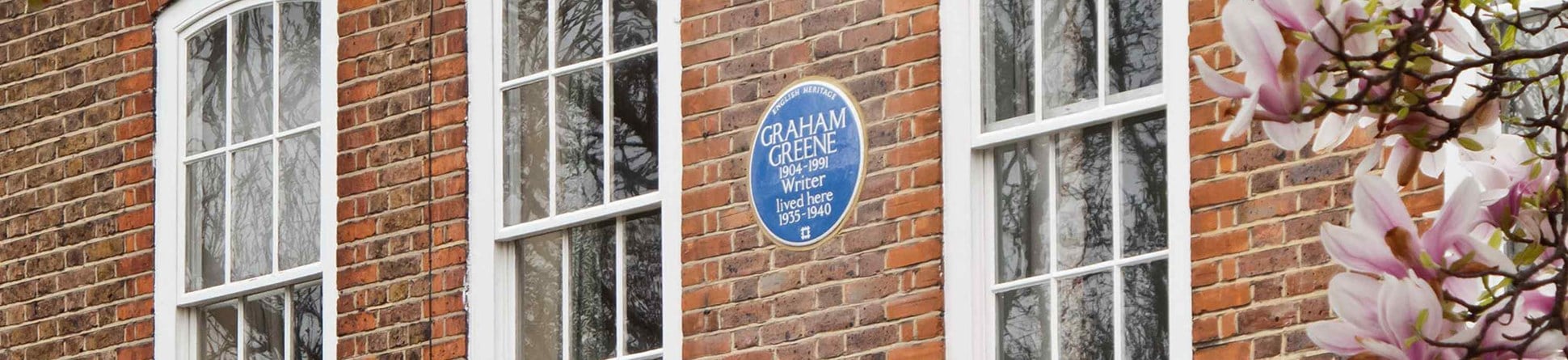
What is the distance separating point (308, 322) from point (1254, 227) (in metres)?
3.98

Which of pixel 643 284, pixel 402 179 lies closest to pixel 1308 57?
pixel 643 284

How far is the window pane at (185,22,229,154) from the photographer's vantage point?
10328 mm

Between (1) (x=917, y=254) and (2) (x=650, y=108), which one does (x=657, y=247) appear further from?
(1) (x=917, y=254)

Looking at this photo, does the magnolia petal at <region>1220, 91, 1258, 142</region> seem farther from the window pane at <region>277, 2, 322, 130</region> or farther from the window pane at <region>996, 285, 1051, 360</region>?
the window pane at <region>277, 2, 322, 130</region>

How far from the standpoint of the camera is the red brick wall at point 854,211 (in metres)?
8.04

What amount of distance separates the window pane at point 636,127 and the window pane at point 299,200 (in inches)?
55.2

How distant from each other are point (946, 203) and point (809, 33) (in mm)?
779

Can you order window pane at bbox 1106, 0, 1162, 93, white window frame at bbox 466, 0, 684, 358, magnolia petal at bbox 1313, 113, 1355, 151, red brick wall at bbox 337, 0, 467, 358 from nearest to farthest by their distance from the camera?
magnolia petal at bbox 1313, 113, 1355, 151, window pane at bbox 1106, 0, 1162, 93, white window frame at bbox 466, 0, 684, 358, red brick wall at bbox 337, 0, 467, 358

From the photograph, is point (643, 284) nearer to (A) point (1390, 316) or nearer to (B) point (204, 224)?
(B) point (204, 224)

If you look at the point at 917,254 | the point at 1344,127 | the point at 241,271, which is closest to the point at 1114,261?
the point at 917,254

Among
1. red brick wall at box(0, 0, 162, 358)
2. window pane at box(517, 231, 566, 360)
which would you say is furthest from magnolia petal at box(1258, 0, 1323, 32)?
red brick wall at box(0, 0, 162, 358)

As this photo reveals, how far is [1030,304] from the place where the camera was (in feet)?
25.7

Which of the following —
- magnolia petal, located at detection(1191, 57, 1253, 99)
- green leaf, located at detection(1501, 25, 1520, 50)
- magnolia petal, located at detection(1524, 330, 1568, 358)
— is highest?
green leaf, located at detection(1501, 25, 1520, 50)

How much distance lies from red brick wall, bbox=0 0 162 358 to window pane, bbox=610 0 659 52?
221 cm
